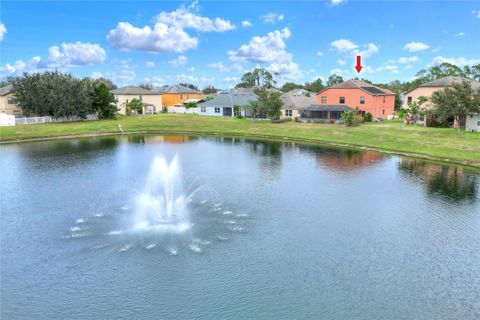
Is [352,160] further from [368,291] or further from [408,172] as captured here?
[368,291]

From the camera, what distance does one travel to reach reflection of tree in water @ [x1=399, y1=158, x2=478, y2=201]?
30734 mm

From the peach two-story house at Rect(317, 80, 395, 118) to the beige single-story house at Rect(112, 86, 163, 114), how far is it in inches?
1886

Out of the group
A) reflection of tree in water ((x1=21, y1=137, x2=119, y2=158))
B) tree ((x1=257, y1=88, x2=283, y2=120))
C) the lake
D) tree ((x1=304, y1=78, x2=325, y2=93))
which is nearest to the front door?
tree ((x1=257, y1=88, x2=283, y2=120))

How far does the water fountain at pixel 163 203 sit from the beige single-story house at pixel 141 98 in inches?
2689

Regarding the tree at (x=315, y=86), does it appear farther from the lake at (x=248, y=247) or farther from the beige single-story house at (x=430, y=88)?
the lake at (x=248, y=247)

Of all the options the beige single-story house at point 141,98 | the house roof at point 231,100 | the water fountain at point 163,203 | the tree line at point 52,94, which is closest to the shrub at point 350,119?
the house roof at point 231,100

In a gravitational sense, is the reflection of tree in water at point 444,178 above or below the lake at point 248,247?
above

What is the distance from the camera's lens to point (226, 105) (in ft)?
305

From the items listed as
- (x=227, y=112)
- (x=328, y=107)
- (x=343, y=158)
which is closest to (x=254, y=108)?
(x=328, y=107)

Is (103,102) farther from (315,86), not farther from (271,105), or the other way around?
(315,86)

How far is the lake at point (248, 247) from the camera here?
15523mm

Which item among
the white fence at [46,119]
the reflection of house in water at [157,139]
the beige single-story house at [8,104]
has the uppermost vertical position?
the beige single-story house at [8,104]

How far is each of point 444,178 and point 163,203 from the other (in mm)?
26419

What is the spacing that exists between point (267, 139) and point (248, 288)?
1895 inches
